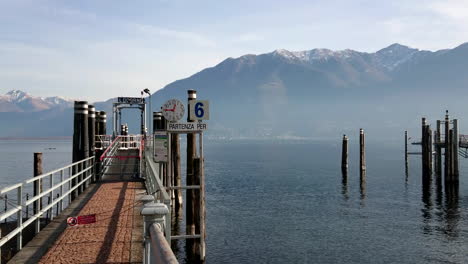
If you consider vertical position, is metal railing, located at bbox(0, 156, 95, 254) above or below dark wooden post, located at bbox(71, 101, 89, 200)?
below

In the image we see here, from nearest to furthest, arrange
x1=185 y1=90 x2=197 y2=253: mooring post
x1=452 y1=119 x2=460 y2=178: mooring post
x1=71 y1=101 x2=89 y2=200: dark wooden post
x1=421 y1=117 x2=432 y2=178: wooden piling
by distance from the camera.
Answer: x1=185 y1=90 x2=197 y2=253: mooring post → x1=71 y1=101 x2=89 y2=200: dark wooden post → x1=452 y1=119 x2=460 y2=178: mooring post → x1=421 y1=117 x2=432 y2=178: wooden piling

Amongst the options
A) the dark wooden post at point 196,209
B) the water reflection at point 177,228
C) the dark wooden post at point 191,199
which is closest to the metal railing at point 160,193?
the dark wooden post at point 196,209

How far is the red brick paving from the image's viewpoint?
9625 millimetres

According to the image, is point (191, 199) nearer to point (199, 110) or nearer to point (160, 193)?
point (199, 110)

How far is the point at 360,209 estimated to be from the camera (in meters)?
35.6

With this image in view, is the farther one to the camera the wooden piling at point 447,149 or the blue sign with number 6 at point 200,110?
the wooden piling at point 447,149

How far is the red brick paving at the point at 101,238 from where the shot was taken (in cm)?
962

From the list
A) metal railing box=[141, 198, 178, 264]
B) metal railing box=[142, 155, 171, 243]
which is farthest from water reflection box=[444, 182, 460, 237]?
metal railing box=[141, 198, 178, 264]

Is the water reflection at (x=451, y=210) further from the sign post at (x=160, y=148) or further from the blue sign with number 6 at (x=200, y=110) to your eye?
the blue sign with number 6 at (x=200, y=110)

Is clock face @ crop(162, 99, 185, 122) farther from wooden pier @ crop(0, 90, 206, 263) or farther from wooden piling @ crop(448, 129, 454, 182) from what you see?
wooden piling @ crop(448, 129, 454, 182)

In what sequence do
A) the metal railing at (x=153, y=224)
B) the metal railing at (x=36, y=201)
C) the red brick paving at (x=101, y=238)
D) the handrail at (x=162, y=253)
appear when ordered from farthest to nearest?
the metal railing at (x=36, y=201), the red brick paving at (x=101, y=238), the metal railing at (x=153, y=224), the handrail at (x=162, y=253)

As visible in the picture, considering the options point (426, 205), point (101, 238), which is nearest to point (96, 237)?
point (101, 238)

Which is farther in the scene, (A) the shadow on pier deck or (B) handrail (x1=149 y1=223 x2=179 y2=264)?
(A) the shadow on pier deck

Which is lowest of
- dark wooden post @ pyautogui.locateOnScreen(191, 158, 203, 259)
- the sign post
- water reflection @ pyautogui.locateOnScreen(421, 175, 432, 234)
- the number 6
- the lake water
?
the lake water
